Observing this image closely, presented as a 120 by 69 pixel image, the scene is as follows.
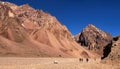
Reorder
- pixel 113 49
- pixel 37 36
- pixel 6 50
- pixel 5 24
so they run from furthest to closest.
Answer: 1. pixel 37 36
2. pixel 5 24
3. pixel 6 50
4. pixel 113 49

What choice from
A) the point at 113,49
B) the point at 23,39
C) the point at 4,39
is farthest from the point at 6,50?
the point at 113,49

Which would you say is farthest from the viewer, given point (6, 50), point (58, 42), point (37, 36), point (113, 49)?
point (58, 42)

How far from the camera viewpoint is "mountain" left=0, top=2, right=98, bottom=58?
140 metres

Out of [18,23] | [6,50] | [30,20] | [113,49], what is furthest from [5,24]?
[113,49]

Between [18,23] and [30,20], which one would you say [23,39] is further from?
[30,20]

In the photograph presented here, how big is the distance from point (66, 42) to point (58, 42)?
12220mm

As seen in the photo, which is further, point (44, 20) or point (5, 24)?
point (44, 20)

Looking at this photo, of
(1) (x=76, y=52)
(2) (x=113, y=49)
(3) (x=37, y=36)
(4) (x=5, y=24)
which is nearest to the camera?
(2) (x=113, y=49)

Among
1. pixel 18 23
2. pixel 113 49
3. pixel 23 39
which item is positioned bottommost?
pixel 113 49

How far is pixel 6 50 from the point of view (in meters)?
132

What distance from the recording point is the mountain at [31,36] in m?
140

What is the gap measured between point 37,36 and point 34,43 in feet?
54.5

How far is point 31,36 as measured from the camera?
6550 inches

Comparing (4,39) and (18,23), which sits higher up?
(18,23)
